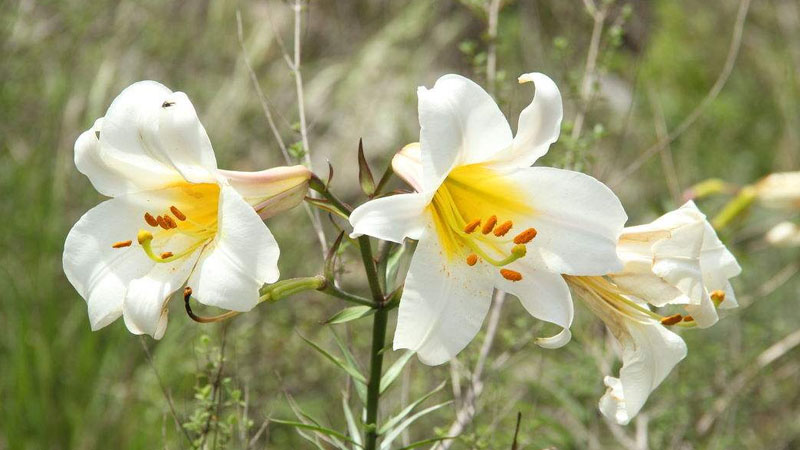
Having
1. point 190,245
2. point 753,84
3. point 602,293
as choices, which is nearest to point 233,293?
point 190,245

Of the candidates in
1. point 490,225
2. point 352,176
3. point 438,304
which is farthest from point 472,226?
point 352,176

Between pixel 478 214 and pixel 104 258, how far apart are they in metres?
0.53

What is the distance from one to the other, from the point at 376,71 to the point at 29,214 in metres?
1.77

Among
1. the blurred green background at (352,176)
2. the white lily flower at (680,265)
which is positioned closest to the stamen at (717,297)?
the white lily flower at (680,265)

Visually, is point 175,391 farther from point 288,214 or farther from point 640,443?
point 640,443

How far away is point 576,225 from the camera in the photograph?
50.5 inches

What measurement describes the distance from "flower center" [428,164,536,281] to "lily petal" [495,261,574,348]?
0.08 ft

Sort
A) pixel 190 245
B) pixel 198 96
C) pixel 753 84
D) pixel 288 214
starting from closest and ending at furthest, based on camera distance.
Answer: pixel 190 245
pixel 288 214
pixel 198 96
pixel 753 84

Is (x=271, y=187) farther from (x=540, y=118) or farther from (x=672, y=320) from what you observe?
(x=672, y=320)

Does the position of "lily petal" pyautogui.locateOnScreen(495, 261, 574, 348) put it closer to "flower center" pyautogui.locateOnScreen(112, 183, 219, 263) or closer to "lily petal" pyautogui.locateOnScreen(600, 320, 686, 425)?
"lily petal" pyautogui.locateOnScreen(600, 320, 686, 425)

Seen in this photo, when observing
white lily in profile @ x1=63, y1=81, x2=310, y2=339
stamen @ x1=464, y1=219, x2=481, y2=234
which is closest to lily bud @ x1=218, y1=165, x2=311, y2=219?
white lily in profile @ x1=63, y1=81, x2=310, y2=339

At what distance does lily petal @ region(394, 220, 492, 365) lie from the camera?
1.22m

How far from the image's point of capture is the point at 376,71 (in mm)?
4516

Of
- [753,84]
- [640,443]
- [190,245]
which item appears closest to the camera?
[190,245]
